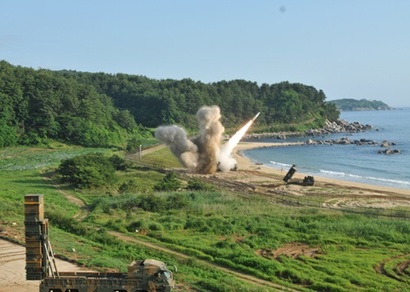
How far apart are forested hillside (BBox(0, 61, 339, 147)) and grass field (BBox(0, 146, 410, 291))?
4026 cm

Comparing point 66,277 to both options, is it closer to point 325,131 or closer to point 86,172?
point 86,172

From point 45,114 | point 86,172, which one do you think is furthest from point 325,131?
point 86,172

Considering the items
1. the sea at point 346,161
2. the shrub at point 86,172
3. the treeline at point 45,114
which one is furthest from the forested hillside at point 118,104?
the shrub at point 86,172

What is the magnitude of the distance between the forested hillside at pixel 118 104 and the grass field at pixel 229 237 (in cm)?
4026

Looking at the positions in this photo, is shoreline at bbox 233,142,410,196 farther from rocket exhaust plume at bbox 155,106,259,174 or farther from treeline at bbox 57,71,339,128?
treeline at bbox 57,71,339,128

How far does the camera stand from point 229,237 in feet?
103

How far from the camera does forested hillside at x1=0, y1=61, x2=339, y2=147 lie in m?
87.4

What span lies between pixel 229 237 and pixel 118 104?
390ft

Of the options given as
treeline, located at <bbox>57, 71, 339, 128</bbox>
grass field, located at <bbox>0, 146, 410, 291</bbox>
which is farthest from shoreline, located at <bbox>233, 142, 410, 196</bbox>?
treeline, located at <bbox>57, 71, 339, 128</bbox>

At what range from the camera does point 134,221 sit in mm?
34250

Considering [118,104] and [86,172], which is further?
[118,104]

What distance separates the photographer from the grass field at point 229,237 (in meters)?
24.3

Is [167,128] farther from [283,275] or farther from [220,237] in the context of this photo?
[283,275]

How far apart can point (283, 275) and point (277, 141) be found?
348 feet
